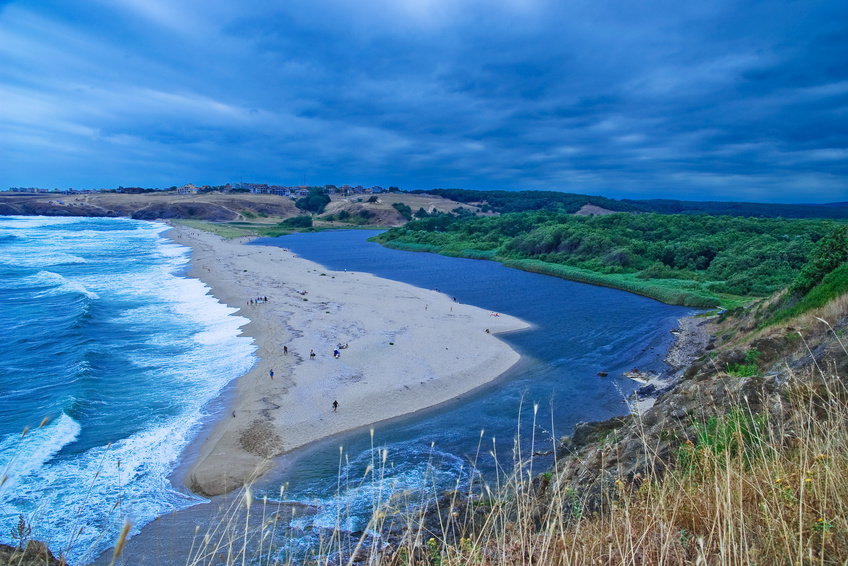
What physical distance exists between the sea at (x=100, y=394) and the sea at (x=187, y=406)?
82 millimetres

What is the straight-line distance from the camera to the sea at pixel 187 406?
13094 mm

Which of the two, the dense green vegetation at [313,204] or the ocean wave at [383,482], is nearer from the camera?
the ocean wave at [383,482]

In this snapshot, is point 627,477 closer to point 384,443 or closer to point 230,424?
point 384,443

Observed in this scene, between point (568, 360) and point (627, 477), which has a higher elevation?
point (627, 477)

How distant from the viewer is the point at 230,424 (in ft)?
61.2

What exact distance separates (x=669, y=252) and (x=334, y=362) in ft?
177

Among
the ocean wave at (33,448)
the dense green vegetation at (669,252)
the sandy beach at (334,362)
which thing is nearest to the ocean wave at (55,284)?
the sandy beach at (334,362)

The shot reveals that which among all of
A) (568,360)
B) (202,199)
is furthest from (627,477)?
(202,199)

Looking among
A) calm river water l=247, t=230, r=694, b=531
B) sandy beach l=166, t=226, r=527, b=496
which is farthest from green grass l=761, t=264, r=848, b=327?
sandy beach l=166, t=226, r=527, b=496

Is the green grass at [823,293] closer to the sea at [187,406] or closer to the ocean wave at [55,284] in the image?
the sea at [187,406]

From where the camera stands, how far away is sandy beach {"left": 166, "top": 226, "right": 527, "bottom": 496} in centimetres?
1767

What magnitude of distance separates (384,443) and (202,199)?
585ft

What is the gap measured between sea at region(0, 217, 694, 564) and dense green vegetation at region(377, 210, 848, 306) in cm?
753

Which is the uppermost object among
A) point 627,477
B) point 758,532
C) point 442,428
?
point 758,532
